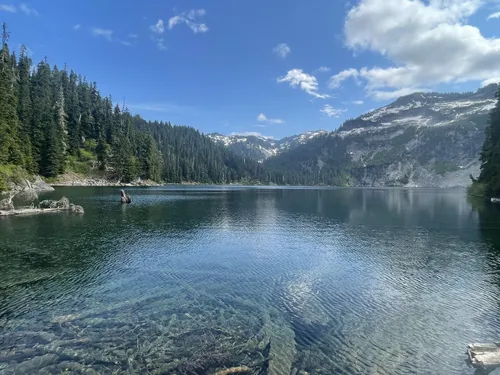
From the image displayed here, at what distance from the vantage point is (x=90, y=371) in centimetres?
1374

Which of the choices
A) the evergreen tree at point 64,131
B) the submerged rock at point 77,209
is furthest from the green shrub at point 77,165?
the submerged rock at point 77,209

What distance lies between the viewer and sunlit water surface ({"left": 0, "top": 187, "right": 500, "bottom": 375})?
15070 mm

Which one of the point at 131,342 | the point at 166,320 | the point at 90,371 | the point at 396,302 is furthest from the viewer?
the point at 396,302

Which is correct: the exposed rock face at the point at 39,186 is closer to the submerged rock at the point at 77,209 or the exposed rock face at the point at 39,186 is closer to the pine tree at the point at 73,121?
the submerged rock at the point at 77,209

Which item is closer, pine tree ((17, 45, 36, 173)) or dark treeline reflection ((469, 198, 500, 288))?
dark treeline reflection ((469, 198, 500, 288))

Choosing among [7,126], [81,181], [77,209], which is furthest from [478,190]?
[81,181]

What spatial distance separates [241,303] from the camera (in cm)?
2239

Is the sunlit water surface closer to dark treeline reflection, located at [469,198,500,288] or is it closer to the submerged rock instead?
dark treeline reflection, located at [469,198,500,288]

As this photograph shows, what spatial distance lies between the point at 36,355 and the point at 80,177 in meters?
158

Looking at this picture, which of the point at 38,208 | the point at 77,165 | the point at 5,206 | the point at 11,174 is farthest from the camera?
the point at 77,165

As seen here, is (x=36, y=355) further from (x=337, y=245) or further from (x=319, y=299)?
(x=337, y=245)

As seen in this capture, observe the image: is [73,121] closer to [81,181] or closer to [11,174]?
[81,181]

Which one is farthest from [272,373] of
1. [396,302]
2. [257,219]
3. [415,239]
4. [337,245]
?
[257,219]

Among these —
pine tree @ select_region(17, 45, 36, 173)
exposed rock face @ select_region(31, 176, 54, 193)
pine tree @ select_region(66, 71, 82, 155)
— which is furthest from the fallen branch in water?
pine tree @ select_region(66, 71, 82, 155)
